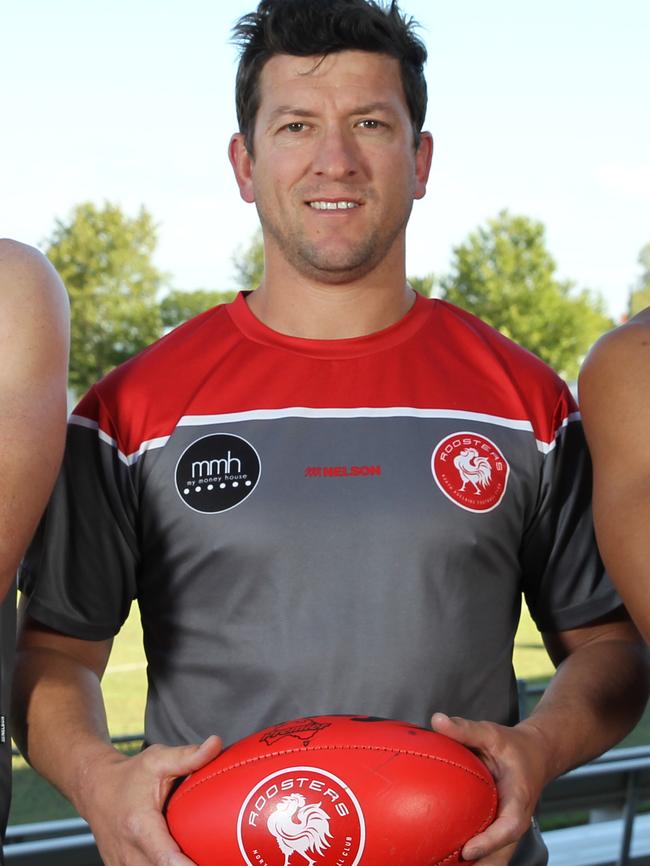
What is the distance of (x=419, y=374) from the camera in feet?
7.07

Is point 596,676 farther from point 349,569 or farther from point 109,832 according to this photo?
point 109,832

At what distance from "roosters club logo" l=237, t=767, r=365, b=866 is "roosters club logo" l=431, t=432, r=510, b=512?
0.65 meters

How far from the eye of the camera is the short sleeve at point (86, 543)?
1.99m

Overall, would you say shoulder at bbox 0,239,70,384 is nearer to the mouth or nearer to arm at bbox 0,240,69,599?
arm at bbox 0,240,69,599

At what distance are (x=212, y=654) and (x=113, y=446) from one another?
409 mm

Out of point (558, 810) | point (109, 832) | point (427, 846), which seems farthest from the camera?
point (558, 810)

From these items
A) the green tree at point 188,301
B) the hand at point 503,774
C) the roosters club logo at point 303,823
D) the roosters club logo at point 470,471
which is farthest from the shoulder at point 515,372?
the green tree at point 188,301

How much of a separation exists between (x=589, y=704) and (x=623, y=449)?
45cm

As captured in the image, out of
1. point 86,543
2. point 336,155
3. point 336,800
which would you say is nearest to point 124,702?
point 86,543

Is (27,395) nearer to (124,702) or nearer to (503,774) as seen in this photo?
(503,774)

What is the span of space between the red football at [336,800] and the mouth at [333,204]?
912 mm

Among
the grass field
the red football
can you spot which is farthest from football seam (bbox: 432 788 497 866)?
the grass field

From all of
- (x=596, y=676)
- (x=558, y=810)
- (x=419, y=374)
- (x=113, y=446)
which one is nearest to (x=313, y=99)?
(x=419, y=374)

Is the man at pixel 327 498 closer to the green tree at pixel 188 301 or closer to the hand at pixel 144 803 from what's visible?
the hand at pixel 144 803
